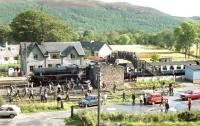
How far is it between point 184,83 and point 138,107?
21.0m

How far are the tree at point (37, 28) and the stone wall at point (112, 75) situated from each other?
5261 cm

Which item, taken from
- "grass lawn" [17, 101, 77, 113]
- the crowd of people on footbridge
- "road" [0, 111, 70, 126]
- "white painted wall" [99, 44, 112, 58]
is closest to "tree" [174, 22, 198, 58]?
"white painted wall" [99, 44, 112, 58]

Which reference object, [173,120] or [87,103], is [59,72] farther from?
[173,120]

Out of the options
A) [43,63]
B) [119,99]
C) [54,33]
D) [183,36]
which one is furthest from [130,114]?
[183,36]

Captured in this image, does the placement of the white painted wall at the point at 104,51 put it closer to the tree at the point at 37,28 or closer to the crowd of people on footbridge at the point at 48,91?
the tree at the point at 37,28

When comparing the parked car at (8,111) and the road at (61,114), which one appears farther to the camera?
the parked car at (8,111)

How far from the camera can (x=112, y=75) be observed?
66.9 meters

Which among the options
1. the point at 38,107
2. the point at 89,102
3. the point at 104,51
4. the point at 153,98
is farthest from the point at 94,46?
the point at 38,107

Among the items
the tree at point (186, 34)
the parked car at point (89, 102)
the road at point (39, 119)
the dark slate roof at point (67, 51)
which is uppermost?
the tree at point (186, 34)

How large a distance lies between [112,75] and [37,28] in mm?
55993

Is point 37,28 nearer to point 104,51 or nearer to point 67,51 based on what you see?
point 104,51

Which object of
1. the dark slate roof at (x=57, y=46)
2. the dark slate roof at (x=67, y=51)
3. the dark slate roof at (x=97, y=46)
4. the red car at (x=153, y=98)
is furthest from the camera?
the dark slate roof at (x=97, y=46)

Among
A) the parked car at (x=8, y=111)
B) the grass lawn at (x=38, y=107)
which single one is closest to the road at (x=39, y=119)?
the parked car at (x=8, y=111)

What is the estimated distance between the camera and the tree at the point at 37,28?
4653 inches
